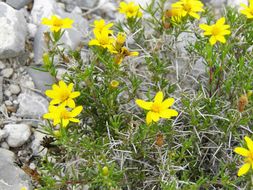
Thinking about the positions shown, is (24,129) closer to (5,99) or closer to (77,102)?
(5,99)

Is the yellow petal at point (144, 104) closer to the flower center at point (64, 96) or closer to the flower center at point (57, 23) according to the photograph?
the flower center at point (64, 96)

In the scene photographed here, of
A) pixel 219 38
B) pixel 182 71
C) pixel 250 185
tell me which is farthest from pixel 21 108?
pixel 250 185

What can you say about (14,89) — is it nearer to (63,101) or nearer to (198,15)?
(63,101)

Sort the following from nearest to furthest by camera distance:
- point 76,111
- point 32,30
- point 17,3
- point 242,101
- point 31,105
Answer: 1. point 242,101
2. point 76,111
3. point 31,105
4. point 32,30
5. point 17,3

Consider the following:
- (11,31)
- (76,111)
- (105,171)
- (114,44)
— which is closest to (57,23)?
(114,44)

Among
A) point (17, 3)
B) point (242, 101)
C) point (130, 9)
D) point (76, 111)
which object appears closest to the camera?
point (242, 101)

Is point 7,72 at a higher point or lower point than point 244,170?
lower

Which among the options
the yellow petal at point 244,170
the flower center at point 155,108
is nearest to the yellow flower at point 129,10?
the flower center at point 155,108
